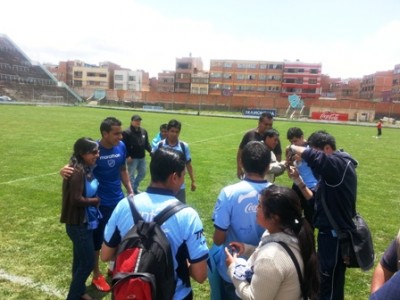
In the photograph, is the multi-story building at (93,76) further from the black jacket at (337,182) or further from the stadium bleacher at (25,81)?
the black jacket at (337,182)

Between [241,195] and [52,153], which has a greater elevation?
[241,195]

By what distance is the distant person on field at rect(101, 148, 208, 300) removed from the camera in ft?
7.86

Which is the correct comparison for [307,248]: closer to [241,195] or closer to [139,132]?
[241,195]

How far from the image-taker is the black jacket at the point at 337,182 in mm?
3373

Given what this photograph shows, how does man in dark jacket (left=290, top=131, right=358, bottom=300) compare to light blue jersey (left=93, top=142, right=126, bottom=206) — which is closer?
man in dark jacket (left=290, top=131, right=358, bottom=300)

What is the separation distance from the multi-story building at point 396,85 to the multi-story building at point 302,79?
19795 millimetres

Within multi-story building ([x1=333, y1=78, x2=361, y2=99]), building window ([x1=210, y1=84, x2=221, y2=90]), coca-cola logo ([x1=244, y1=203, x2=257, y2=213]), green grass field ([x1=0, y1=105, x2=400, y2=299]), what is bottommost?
green grass field ([x1=0, y1=105, x2=400, y2=299])

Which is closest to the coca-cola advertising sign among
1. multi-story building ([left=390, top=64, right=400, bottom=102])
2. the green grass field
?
the green grass field

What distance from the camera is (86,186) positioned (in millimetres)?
3904

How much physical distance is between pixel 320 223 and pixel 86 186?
104 inches

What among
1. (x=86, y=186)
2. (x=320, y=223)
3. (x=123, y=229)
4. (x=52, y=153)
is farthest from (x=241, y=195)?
(x=52, y=153)

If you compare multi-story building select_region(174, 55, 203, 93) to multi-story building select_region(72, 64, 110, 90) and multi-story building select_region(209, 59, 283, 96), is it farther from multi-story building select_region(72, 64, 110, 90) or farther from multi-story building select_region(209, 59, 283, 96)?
multi-story building select_region(72, 64, 110, 90)

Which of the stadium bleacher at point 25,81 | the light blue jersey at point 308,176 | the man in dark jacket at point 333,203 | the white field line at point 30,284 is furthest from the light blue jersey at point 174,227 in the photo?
the stadium bleacher at point 25,81

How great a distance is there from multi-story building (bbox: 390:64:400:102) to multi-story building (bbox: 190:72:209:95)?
50079 millimetres
